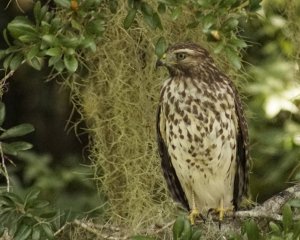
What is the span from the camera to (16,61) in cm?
504

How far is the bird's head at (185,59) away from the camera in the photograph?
5.57 m

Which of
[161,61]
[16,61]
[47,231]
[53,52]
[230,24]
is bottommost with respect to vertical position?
[47,231]

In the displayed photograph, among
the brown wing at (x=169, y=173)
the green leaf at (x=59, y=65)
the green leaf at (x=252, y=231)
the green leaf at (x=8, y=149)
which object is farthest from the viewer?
the brown wing at (x=169, y=173)

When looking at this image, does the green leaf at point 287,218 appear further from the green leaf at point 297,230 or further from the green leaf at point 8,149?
the green leaf at point 8,149

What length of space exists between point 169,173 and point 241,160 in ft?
0.98

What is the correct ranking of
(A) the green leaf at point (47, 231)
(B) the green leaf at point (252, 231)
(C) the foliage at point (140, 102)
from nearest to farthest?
(B) the green leaf at point (252, 231), (A) the green leaf at point (47, 231), (C) the foliage at point (140, 102)

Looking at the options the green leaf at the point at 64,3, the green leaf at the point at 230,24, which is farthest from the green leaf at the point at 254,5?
the green leaf at the point at 64,3

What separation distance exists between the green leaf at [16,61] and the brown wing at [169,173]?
34.4 inches

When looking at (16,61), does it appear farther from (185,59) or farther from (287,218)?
(287,218)

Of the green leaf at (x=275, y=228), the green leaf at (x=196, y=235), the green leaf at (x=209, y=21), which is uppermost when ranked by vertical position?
the green leaf at (x=209, y=21)

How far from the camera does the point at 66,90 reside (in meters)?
6.71

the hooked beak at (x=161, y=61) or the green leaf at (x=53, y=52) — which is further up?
the green leaf at (x=53, y=52)

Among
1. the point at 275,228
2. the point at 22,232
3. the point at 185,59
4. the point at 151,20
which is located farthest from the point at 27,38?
the point at 275,228

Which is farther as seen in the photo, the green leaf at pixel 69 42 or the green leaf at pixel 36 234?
the green leaf at pixel 36 234
